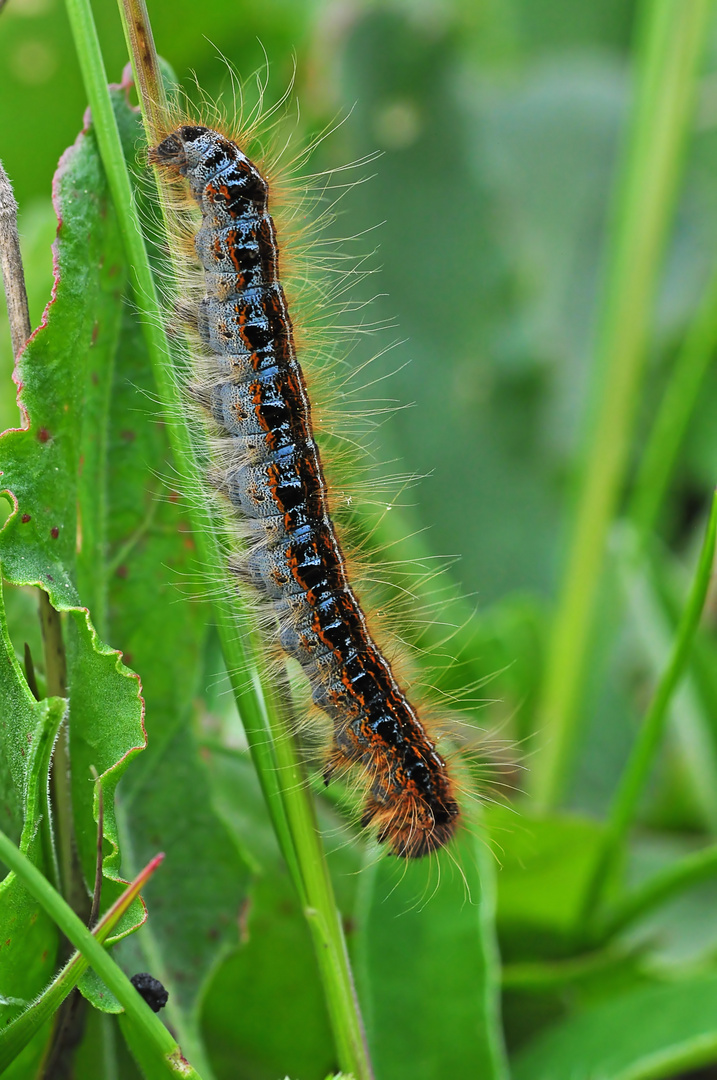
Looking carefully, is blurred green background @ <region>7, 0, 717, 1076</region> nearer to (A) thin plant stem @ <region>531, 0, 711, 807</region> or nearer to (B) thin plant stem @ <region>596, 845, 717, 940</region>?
(A) thin plant stem @ <region>531, 0, 711, 807</region>

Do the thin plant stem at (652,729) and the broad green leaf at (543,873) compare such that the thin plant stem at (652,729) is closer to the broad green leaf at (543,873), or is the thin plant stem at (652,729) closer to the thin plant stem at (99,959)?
the broad green leaf at (543,873)

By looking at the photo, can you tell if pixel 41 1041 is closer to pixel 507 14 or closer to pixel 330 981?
pixel 330 981

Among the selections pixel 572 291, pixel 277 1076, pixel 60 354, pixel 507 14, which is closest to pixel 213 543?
pixel 60 354

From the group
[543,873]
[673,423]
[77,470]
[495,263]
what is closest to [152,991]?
[77,470]

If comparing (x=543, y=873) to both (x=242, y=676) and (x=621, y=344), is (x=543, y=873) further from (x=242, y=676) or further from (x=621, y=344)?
(x=621, y=344)

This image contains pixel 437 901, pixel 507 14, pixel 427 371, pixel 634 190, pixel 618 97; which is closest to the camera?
pixel 437 901
